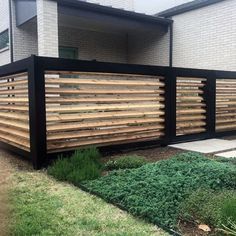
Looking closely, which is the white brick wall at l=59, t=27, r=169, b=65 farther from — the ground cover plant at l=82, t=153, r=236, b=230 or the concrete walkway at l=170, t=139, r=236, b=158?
the ground cover plant at l=82, t=153, r=236, b=230

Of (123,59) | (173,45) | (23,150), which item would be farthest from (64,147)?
(123,59)

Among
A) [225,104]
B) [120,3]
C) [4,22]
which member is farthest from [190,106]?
[120,3]

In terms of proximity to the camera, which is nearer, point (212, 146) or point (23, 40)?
point (212, 146)

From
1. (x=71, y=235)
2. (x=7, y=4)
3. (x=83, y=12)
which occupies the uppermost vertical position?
(x=7, y=4)

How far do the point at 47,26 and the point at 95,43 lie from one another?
13.6 ft

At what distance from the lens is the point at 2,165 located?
501cm

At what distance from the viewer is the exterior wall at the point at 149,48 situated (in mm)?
11738

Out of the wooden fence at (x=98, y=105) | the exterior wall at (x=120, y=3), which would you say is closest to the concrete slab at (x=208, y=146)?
the wooden fence at (x=98, y=105)

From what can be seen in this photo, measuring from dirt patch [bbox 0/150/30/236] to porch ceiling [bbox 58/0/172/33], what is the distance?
476cm

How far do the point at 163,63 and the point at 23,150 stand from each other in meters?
7.76

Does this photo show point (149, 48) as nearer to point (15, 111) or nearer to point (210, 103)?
point (210, 103)

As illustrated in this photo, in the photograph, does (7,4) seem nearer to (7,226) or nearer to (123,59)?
(123,59)

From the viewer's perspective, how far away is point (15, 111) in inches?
Answer: 219

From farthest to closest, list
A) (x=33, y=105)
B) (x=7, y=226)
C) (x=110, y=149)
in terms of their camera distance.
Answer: (x=110, y=149)
(x=33, y=105)
(x=7, y=226)
